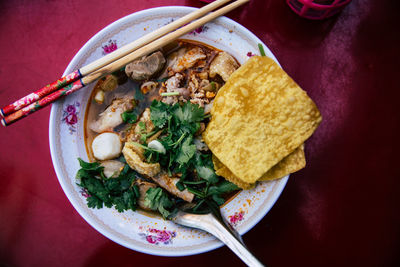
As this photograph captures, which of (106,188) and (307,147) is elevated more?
(106,188)

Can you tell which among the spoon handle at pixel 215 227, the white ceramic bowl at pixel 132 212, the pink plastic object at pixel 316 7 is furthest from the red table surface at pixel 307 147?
the spoon handle at pixel 215 227

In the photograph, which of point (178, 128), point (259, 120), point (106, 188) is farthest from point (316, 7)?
point (106, 188)

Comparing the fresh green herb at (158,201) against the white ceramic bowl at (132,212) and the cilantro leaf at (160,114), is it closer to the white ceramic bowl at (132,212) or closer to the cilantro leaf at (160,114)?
the white ceramic bowl at (132,212)

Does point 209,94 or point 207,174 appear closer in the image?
point 207,174

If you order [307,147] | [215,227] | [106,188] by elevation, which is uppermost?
[106,188]

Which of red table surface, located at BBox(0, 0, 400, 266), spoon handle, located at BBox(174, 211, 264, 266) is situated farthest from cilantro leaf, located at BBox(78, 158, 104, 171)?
spoon handle, located at BBox(174, 211, 264, 266)

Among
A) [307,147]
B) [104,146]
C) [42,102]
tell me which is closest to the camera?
[42,102]

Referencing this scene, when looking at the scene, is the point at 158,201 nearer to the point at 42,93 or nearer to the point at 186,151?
the point at 186,151

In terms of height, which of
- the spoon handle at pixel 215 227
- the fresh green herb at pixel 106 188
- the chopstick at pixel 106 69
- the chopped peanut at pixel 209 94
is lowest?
the spoon handle at pixel 215 227
